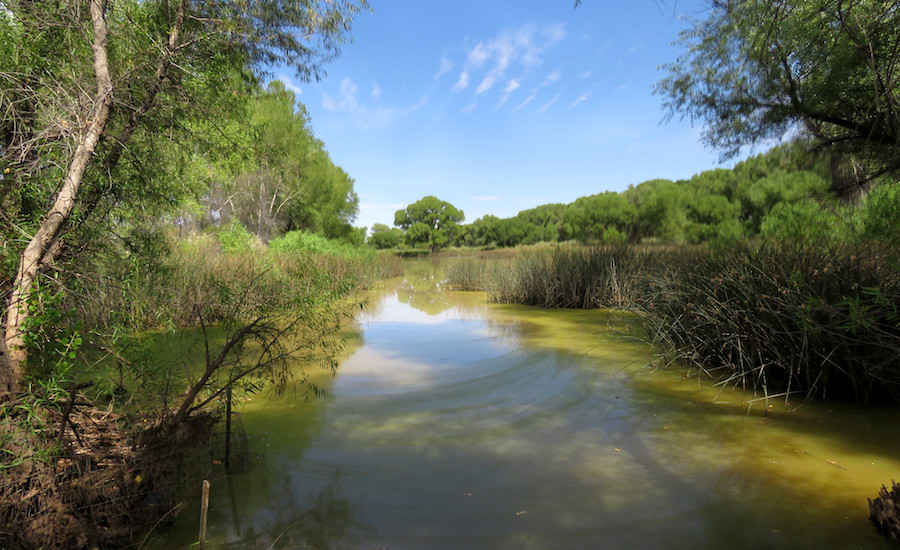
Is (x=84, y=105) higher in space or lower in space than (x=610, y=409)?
higher

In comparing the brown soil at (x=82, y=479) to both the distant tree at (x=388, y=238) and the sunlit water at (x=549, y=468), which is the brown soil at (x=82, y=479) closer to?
the sunlit water at (x=549, y=468)

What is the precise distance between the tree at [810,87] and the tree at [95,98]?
14.5 ft

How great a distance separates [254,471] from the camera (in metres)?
2.92

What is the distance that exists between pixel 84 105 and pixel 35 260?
101 cm

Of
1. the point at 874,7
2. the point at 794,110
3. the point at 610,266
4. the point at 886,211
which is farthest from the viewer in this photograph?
the point at 610,266

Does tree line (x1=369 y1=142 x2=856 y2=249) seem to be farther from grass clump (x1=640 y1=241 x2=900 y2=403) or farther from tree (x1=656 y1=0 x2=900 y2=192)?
grass clump (x1=640 y1=241 x2=900 y2=403)

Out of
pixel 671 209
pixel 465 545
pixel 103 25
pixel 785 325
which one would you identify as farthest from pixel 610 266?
pixel 671 209

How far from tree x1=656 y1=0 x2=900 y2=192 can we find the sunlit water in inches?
131

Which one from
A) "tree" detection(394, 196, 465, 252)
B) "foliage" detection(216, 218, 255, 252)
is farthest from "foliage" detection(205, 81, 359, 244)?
"tree" detection(394, 196, 465, 252)

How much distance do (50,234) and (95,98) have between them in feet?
3.04

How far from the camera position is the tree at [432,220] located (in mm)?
77250

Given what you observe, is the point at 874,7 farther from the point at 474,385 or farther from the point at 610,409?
the point at 474,385

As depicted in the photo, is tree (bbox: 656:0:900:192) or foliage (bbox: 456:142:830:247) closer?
tree (bbox: 656:0:900:192)

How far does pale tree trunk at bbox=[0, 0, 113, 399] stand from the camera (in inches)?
88.1
